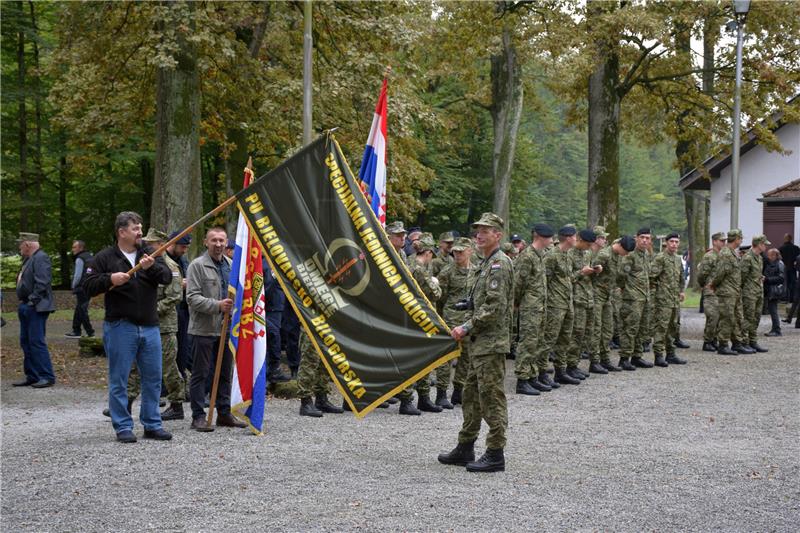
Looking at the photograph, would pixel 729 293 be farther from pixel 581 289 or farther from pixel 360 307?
pixel 360 307

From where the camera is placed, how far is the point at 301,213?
784cm

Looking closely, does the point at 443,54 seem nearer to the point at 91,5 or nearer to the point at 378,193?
the point at 91,5

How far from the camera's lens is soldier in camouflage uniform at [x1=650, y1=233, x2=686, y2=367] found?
15336mm

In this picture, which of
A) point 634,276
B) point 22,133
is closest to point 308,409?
point 634,276

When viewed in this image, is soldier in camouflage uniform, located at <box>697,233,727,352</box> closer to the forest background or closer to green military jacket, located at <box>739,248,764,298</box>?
green military jacket, located at <box>739,248,764,298</box>

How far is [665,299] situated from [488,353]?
8.71 metres

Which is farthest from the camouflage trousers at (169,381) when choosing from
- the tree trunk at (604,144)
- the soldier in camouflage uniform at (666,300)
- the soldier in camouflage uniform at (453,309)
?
the tree trunk at (604,144)

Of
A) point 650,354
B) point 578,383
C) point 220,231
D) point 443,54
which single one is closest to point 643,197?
point 443,54

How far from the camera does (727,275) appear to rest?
17.2 metres

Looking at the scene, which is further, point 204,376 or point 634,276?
point 634,276

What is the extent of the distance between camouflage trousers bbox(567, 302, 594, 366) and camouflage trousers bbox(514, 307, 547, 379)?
1.30 m

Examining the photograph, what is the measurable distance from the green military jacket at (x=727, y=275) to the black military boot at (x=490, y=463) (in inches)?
431

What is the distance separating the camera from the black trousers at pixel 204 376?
369 inches

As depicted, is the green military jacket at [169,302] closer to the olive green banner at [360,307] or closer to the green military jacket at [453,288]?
the olive green banner at [360,307]
